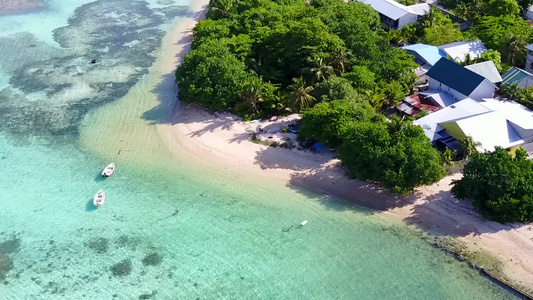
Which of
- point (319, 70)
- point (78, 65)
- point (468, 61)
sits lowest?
point (78, 65)

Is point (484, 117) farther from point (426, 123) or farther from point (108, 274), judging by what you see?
point (108, 274)

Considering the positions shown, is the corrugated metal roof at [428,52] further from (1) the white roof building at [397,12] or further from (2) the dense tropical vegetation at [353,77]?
(1) the white roof building at [397,12]

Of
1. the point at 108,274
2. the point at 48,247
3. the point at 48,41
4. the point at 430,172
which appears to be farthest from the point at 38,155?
the point at 430,172

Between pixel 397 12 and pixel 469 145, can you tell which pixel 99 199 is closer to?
pixel 469 145

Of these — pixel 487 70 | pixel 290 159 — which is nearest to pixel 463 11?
pixel 487 70

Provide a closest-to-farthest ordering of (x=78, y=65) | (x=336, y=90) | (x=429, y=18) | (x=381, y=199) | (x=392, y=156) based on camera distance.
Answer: (x=392, y=156), (x=381, y=199), (x=336, y=90), (x=429, y=18), (x=78, y=65)

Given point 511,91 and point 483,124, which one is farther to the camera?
point 511,91

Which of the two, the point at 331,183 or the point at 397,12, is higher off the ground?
the point at 397,12

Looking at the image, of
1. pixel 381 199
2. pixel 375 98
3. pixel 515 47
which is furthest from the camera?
pixel 515 47

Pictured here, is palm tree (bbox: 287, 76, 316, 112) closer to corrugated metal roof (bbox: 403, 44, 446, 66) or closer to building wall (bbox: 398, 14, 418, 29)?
corrugated metal roof (bbox: 403, 44, 446, 66)
